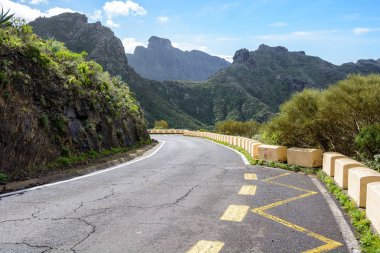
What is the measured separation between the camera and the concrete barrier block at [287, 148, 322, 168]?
12.6 metres

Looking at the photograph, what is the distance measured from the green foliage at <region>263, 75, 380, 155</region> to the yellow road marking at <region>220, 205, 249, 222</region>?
283 inches

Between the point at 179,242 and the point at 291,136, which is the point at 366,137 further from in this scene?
the point at 179,242

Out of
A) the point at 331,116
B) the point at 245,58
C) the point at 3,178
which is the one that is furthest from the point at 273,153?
the point at 245,58

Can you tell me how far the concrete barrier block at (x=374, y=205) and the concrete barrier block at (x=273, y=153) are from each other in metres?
7.94

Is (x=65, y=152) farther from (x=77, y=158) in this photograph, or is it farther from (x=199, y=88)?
(x=199, y=88)

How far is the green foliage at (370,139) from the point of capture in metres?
11.9

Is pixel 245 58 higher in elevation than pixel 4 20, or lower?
higher

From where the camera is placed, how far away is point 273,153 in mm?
14570

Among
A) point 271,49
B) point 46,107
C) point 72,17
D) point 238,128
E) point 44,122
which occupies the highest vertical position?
point 72,17

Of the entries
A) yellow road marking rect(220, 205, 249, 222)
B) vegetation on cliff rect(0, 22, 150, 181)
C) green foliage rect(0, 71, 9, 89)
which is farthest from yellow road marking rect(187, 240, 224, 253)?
green foliage rect(0, 71, 9, 89)

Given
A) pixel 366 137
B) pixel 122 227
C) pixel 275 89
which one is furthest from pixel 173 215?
pixel 275 89

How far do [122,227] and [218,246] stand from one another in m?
1.68

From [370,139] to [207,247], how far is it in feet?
28.8

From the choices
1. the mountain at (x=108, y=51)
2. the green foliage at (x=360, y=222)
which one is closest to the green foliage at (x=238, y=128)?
the mountain at (x=108, y=51)
